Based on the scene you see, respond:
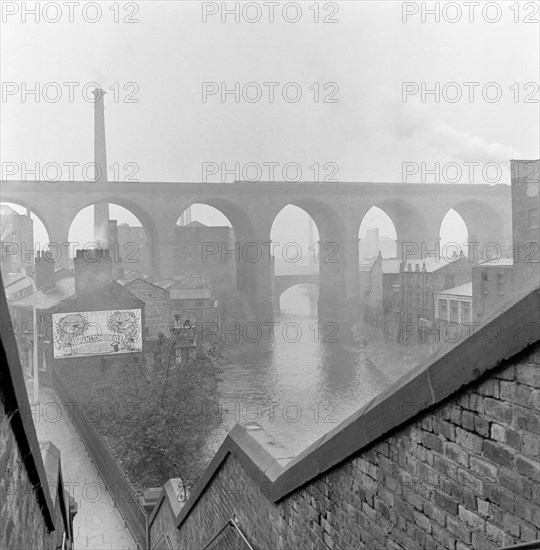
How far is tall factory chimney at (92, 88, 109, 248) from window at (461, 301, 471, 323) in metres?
26.0

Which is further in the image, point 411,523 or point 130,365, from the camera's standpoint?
point 130,365

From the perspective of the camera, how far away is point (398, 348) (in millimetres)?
30562

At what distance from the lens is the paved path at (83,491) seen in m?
9.38

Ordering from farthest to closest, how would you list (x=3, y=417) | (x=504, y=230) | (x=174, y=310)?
(x=504, y=230)
(x=174, y=310)
(x=3, y=417)

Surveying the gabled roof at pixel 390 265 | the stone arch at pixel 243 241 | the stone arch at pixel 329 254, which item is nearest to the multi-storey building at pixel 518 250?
the gabled roof at pixel 390 265

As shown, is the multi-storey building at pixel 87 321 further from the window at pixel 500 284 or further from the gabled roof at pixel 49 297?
the window at pixel 500 284

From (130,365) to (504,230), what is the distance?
31.1m

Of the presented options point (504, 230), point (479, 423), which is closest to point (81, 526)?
point (479, 423)

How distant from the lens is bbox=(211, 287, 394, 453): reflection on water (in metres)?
20.5

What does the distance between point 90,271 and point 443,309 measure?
14.4 m

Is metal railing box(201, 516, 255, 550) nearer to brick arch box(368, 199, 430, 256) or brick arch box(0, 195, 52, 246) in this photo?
brick arch box(0, 195, 52, 246)

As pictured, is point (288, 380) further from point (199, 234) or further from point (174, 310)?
point (199, 234)

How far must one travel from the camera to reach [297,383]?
26.6m

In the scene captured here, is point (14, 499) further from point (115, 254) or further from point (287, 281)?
point (287, 281)
